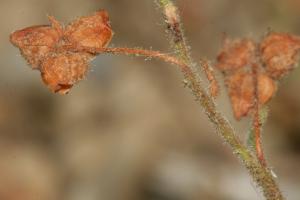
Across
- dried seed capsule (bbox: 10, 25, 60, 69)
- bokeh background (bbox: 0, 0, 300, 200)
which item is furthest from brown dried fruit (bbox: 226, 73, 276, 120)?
bokeh background (bbox: 0, 0, 300, 200)

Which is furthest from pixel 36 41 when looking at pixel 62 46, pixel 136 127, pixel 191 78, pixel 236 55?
pixel 136 127

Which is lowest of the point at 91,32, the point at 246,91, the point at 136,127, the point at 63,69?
the point at 63,69

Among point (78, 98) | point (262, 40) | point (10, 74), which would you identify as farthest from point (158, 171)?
point (262, 40)

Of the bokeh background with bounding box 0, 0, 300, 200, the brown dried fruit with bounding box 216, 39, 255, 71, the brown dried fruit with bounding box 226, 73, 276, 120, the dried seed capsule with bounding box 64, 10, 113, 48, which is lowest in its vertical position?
the dried seed capsule with bounding box 64, 10, 113, 48

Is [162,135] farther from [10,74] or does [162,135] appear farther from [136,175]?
[10,74]

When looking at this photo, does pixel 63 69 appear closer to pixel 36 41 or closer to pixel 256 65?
pixel 36 41

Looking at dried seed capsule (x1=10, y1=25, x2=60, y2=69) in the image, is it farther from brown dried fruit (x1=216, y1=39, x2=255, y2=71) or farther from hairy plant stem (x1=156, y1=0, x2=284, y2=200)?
brown dried fruit (x1=216, y1=39, x2=255, y2=71)

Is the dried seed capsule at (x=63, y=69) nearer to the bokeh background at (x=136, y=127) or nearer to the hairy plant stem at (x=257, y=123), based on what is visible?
the hairy plant stem at (x=257, y=123)

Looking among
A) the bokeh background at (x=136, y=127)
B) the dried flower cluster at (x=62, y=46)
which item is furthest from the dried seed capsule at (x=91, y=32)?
the bokeh background at (x=136, y=127)
